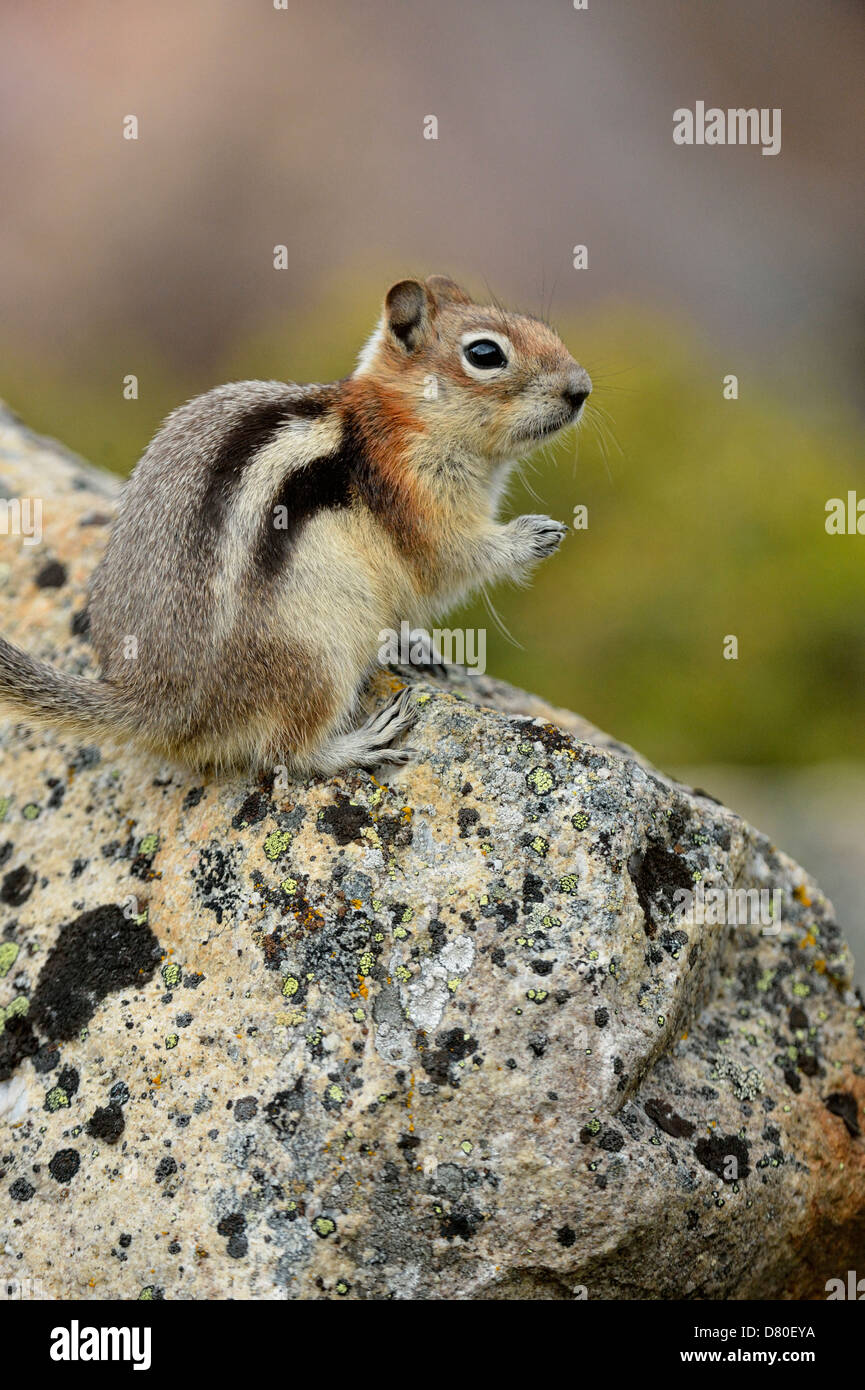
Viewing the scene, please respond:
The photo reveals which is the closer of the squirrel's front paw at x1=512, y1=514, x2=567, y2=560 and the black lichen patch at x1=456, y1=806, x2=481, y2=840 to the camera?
the black lichen patch at x1=456, y1=806, x2=481, y2=840

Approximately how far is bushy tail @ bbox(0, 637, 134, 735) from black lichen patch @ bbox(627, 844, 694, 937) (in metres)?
2.07

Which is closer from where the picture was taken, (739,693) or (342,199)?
(739,693)

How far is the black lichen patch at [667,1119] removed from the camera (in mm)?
3988

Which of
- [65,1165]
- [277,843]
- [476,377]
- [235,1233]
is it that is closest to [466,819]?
[277,843]

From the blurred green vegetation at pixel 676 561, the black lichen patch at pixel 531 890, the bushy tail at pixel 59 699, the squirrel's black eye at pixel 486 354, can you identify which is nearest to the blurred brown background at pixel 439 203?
the blurred green vegetation at pixel 676 561

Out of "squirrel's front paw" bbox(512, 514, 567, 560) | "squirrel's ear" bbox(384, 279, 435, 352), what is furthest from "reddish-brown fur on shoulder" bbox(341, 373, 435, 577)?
"squirrel's front paw" bbox(512, 514, 567, 560)

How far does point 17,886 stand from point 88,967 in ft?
1.93

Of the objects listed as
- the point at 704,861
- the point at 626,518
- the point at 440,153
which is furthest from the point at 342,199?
the point at 704,861

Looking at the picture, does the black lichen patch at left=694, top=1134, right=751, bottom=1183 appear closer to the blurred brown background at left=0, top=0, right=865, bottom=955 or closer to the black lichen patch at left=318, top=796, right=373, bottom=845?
the black lichen patch at left=318, top=796, right=373, bottom=845

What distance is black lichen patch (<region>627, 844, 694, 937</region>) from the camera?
416cm

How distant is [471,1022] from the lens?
12.7ft

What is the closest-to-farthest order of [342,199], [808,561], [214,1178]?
[214,1178] < [808,561] < [342,199]

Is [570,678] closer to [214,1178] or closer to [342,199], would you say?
[214,1178]

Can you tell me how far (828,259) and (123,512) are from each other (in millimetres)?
14343
